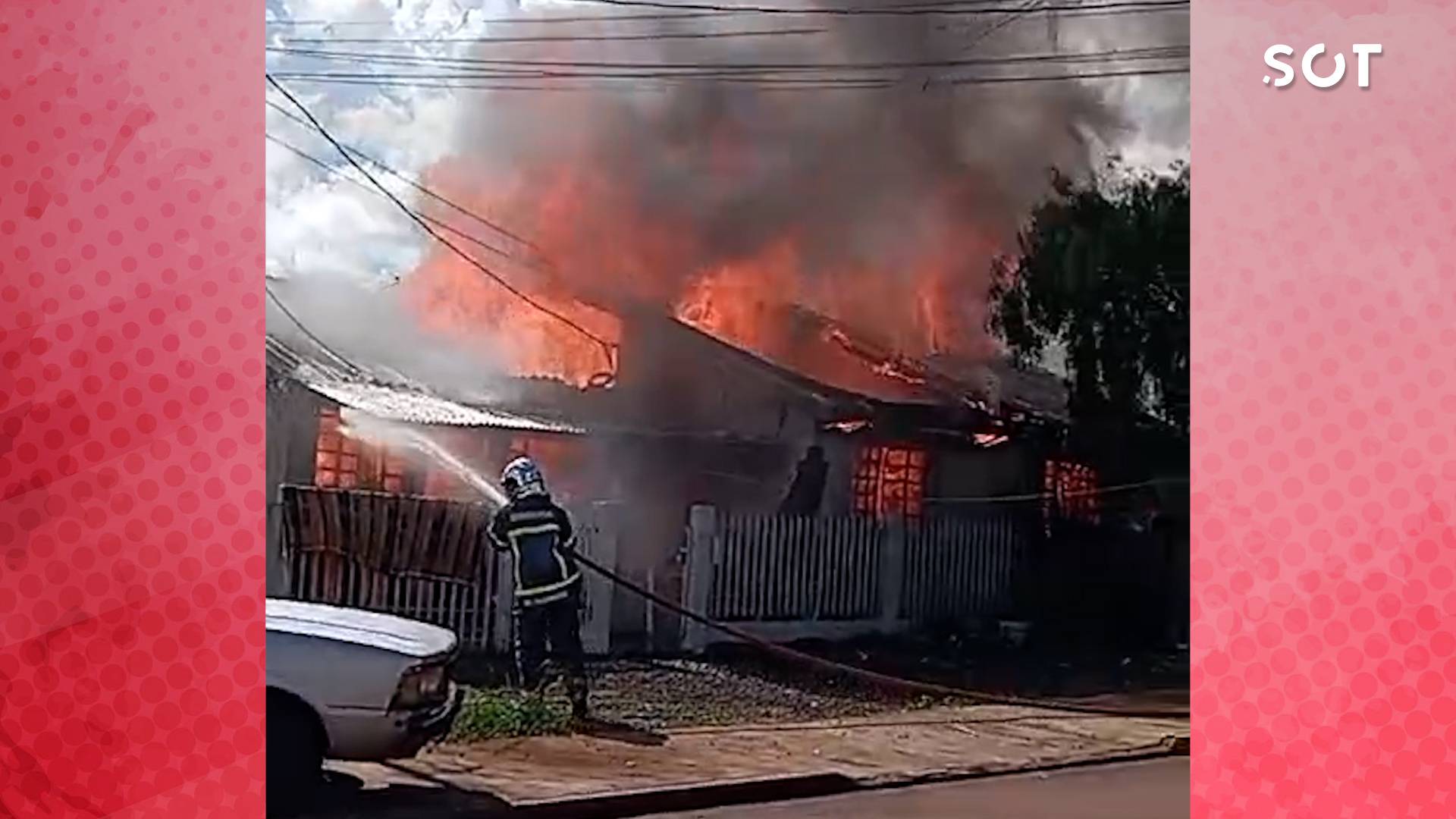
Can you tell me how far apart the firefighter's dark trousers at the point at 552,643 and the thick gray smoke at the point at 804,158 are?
1.93 feet

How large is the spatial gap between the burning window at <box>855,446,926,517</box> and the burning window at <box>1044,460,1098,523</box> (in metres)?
0.24

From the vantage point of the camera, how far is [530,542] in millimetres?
2432

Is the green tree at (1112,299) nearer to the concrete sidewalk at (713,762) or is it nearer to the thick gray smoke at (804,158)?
the thick gray smoke at (804,158)

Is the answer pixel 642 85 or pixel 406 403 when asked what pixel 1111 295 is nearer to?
pixel 642 85

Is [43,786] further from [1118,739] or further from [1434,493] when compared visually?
[1434,493]

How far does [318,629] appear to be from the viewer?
2441 mm

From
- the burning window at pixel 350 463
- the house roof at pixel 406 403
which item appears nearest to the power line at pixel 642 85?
the house roof at pixel 406 403

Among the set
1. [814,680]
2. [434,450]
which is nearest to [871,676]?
[814,680]

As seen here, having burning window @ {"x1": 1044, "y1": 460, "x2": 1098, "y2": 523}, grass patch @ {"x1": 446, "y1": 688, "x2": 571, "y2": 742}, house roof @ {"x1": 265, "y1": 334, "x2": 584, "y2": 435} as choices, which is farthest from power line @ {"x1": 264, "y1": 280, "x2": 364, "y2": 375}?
burning window @ {"x1": 1044, "y1": 460, "x2": 1098, "y2": 523}

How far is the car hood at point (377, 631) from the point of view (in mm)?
2406

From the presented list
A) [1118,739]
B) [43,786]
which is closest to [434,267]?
[43,786]

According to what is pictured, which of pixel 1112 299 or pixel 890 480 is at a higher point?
pixel 1112 299

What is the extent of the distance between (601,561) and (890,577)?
535 millimetres

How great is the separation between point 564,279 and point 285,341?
0.54 meters
